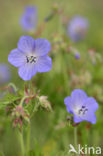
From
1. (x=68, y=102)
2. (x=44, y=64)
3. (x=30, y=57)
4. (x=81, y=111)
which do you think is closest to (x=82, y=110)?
(x=81, y=111)

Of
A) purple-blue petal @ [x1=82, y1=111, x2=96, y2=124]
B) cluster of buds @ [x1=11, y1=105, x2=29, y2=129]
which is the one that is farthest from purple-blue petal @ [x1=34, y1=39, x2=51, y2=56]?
purple-blue petal @ [x1=82, y1=111, x2=96, y2=124]

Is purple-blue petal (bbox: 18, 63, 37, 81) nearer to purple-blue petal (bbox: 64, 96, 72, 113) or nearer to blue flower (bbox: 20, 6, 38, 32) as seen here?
purple-blue petal (bbox: 64, 96, 72, 113)

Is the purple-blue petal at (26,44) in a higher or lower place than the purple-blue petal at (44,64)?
higher

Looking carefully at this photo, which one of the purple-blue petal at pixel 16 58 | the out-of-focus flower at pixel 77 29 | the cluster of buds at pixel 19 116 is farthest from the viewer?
the out-of-focus flower at pixel 77 29

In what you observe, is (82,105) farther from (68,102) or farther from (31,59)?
(31,59)

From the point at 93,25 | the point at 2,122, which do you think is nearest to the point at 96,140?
the point at 2,122

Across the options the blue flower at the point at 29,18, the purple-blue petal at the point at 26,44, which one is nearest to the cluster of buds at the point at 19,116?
the purple-blue petal at the point at 26,44

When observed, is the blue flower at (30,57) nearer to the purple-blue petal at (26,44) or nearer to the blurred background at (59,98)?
the purple-blue petal at (26,44)
